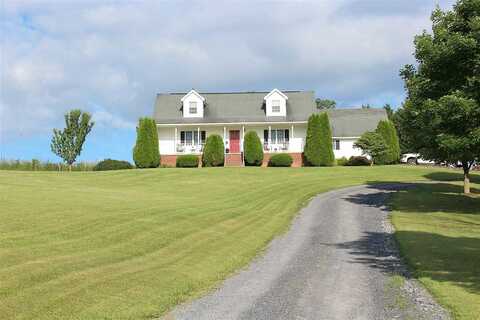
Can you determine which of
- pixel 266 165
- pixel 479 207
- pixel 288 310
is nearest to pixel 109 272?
pixel 288 310

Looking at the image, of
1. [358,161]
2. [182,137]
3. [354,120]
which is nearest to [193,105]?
[182,137]

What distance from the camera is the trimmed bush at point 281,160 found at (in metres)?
49.4

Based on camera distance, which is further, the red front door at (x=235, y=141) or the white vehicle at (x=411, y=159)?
the white vehicle at (x=411, y=159)

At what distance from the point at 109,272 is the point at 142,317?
2833 mm

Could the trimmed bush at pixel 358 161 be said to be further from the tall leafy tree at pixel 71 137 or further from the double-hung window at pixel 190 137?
the tall leafy tree at pixel 71 137

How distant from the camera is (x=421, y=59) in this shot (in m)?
27.2

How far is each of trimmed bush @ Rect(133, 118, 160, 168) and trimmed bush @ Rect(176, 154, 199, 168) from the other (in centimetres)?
207

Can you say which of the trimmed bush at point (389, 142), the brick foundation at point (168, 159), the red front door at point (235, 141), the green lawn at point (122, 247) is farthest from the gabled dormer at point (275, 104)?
the green lawn at point (122, 247)

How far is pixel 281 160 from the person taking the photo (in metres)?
49.4

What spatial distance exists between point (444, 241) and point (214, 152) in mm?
32262

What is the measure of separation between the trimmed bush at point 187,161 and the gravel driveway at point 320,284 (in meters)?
28.4

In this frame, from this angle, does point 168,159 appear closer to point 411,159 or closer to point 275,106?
point 275,106

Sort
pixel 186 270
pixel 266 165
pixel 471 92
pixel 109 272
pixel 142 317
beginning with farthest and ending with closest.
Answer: pixel 266 165 → pixel 471 92 → pixel 186 270 → pixel 109 272 → pixel 142 317

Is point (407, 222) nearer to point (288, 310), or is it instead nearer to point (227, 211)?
point (227, 211)
